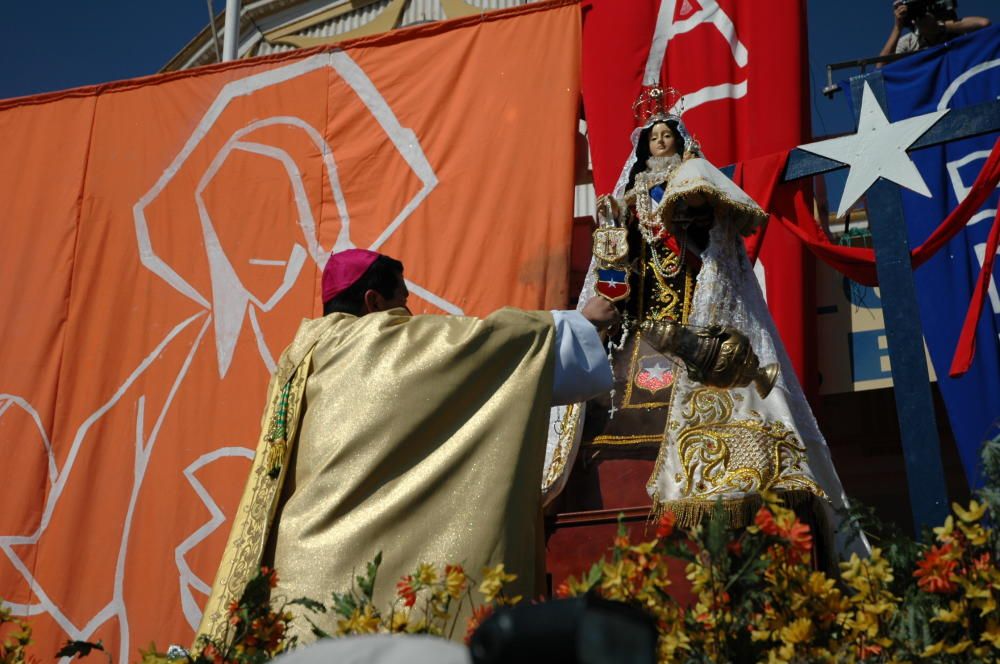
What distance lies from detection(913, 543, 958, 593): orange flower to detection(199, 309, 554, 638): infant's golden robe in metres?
0.97

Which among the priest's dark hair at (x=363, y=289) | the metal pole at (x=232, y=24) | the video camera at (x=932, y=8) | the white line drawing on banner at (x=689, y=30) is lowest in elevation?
the priest's dark hair at (x=363, y=289)

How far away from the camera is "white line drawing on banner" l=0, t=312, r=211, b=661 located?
5996 mm

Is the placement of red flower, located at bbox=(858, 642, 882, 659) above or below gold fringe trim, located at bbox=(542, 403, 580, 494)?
below

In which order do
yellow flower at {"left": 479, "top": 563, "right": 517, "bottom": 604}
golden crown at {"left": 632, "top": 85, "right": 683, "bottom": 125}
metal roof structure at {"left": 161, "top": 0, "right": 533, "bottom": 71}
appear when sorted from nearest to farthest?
yellow flower at {"left": 479, "top": 563, "right": 517, "bottom": 604}, golden crown at {"left": 632, "top": 85, "right": 683, "bottom": 125}, metal roof structure at {"left": 161, "top": 0, "right": 533, "bottom": 71}

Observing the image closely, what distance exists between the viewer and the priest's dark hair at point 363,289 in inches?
131

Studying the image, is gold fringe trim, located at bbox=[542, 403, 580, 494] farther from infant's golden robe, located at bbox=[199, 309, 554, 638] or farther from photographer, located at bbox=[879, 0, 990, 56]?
photographer, located at bbox=[879, 0, 990, 56]

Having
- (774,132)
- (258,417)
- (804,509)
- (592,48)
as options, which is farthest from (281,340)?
(804,509)

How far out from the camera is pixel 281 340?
6.39 m

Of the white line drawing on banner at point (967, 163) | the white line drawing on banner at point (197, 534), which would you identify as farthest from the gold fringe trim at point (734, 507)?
the white line drawing on banner at point (197, 534)

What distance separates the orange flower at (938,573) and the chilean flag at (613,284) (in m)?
2.69

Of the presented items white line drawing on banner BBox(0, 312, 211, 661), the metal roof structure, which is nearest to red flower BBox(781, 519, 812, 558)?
white line drawing on banner BBox(0, 312, 211, 661)

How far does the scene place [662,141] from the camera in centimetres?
520

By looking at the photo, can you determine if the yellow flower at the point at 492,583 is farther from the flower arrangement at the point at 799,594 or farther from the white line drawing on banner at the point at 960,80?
the white line drawing on banner at the point at 960,80

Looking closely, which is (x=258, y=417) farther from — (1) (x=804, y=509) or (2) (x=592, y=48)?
(1) (x=804, y=509)
